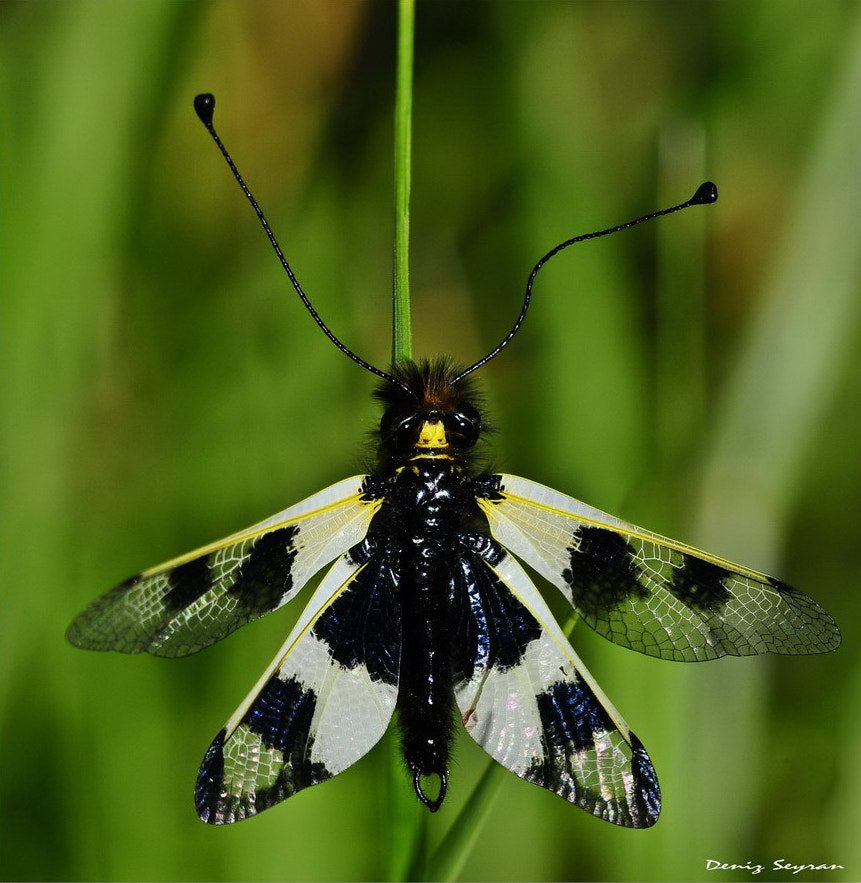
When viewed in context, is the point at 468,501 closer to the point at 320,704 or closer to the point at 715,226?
the point at 320,704

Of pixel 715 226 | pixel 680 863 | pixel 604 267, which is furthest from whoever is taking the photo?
pixel 715 226

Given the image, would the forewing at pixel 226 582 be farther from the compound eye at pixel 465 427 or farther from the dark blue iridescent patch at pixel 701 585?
the dark blue iridescent patch at pixel 701 585

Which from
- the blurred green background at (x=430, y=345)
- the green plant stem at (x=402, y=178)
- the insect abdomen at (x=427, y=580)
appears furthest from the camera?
the blurred green background at (x=430, y=345)

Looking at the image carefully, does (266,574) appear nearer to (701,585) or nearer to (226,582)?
(226,582)

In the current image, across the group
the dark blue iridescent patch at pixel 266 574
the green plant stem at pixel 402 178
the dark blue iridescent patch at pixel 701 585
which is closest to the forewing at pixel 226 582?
the dark blue iridescent patch at pixel 266 574

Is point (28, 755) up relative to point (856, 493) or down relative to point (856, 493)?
down

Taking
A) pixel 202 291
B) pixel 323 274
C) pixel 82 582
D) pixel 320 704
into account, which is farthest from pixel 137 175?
pixel 320 704

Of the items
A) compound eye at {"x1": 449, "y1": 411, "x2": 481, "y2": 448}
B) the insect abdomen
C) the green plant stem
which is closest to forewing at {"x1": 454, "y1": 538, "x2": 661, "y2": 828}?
the insect abdomen
